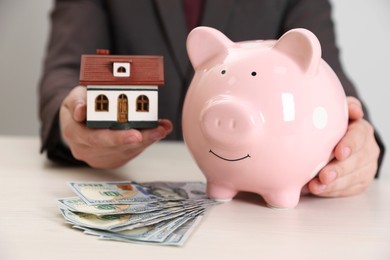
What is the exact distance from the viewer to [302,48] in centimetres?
70

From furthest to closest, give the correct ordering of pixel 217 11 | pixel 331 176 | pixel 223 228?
pixel 217 11 < pixel 331 176 < pixel 223 228

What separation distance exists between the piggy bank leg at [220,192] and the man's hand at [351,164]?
0.39 ft


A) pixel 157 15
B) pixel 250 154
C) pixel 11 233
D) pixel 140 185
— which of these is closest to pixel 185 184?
pixel 140 185

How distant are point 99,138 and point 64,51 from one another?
0.53 metres

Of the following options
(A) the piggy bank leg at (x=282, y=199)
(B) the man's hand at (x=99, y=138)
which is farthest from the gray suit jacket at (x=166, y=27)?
(A) the piggy bank leg at (x=282, y=199)

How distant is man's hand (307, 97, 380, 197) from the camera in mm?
771

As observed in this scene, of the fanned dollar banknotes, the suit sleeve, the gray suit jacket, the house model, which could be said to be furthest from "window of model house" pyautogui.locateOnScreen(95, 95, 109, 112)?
the gray suit jacket

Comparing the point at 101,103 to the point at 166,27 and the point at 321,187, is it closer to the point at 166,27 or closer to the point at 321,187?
the point at 321,187

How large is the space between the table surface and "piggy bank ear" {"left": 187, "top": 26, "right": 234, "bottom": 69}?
0.71 feet

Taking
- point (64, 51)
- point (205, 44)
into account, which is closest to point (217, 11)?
point (64, 51)

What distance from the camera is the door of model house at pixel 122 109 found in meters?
0.80

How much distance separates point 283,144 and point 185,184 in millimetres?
239

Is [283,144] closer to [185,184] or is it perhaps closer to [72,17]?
[185,184]

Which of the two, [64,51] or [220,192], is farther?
[64,51]
